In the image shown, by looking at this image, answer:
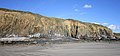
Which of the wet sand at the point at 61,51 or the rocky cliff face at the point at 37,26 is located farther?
the rocky cliff face at the point at 37,26

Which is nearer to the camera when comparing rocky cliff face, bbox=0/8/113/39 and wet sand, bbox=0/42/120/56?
wet sand, bbox=0/42/120/56

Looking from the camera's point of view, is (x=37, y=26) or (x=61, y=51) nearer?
(x=61, y=51)

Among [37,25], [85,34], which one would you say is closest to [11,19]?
[37,25]

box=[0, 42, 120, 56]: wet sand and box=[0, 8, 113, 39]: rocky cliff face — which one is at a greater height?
box=[0, 8, 113, 39]: rocky cliff face

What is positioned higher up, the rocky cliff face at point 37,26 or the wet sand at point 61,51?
the rocky cliff face at point 37,26

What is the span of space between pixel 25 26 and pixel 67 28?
1931cm

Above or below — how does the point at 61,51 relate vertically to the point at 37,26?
below

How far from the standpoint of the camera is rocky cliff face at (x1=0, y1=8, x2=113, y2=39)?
67.0m

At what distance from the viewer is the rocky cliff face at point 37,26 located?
67.0 m

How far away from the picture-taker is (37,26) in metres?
70.6

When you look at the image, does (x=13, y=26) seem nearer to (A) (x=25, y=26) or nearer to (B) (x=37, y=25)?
(A) (x=25, y=26)

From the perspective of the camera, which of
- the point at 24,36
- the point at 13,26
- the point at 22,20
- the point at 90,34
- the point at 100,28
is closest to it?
the point at 24,36

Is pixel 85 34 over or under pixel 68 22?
under

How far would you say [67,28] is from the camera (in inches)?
3098
